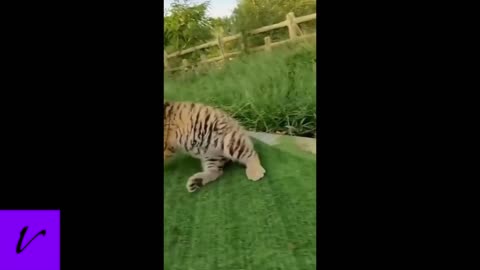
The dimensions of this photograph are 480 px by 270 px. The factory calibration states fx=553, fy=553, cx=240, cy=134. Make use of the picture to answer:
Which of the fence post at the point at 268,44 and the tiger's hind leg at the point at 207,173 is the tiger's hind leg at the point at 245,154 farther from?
the fence post at the point at 268,44

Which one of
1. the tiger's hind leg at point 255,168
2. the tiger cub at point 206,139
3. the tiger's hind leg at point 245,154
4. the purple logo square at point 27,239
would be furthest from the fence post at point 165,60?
the purple logo square at point 27,239

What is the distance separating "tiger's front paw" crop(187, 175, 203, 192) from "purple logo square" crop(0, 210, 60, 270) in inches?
20.4

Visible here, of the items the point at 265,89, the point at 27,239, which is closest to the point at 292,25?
the point at 265,89

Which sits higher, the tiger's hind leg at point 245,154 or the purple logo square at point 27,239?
the tiger's hind leg at point 245,154

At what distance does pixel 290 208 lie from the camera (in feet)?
6.47

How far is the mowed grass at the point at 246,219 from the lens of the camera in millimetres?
1969

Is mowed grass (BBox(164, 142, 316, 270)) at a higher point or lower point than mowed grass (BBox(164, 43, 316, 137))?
lower

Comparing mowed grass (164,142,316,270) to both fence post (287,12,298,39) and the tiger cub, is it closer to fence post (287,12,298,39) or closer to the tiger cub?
Result: the tiger cub

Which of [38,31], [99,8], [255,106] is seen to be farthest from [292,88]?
[38,31]

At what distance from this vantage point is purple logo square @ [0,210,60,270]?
1979 mm

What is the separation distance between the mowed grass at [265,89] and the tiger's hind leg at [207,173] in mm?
169

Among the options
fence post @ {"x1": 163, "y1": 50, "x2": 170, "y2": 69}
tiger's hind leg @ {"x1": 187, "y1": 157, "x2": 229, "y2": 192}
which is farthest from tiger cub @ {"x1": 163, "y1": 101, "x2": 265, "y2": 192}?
fence post @ {"x1": 163, "y1": 50, "x2": 170, "y2": 69}
